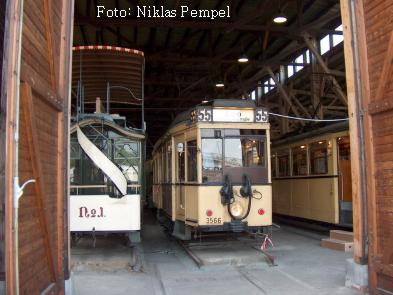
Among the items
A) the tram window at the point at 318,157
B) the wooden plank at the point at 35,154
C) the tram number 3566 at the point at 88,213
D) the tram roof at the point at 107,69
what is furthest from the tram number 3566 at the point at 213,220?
the wooden plank at the point at 35,154

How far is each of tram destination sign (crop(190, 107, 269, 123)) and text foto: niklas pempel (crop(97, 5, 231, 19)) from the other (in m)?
5.74

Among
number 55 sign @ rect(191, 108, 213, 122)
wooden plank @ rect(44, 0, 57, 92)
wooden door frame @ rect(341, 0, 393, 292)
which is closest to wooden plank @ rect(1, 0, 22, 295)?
wooden plank @ rect(44, 0, 57, 92)

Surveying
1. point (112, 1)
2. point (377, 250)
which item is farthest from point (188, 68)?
point (377, 250)

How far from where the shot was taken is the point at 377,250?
6.31 metres

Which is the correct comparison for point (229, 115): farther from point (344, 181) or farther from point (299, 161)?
point (299, 161)

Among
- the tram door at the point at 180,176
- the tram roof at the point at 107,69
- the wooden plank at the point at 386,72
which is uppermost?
the tram roof at the point at 107,69

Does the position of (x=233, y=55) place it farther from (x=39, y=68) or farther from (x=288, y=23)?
(x=39, y=68)

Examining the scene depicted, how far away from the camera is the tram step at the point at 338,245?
10469 millimetres

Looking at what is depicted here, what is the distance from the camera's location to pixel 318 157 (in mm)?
13117

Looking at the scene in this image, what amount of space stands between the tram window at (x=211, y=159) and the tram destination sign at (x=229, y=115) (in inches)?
16.5

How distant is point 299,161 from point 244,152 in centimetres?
481

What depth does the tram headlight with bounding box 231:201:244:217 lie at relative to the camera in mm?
9594

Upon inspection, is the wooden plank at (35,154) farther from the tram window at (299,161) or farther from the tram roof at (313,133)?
the tram window at (299,161)

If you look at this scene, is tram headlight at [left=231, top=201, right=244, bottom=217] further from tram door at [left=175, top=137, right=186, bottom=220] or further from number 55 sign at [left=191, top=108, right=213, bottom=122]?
number 55 sign at [left=191, top=108, right=213, bottom=122]
